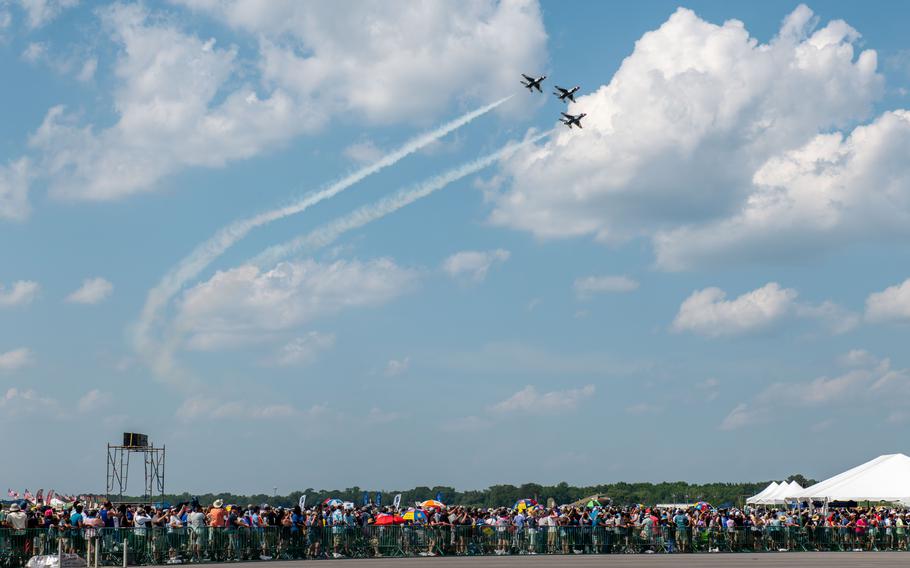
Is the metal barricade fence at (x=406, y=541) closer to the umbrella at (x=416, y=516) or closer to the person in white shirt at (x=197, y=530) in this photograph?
the person in white shirt at (x=197, y=530)

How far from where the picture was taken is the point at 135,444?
245 feet

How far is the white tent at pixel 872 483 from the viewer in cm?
5400

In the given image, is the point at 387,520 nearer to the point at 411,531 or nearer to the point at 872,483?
the point at 411,531

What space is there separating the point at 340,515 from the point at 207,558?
554 cm

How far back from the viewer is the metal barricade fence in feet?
95.0

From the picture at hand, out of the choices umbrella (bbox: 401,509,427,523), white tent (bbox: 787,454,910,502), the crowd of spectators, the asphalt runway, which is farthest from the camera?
white tent (bbox: 787,454,910,502)

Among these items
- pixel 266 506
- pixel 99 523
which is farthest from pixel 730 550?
pixel 99 523

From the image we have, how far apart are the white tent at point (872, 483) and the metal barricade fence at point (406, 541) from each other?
11.7 m

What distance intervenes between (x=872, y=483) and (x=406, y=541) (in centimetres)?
2956

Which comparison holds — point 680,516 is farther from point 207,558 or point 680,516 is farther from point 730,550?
point 207,558

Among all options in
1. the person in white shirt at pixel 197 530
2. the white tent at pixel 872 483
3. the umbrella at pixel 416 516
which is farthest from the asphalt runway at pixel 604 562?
the white tent at pixel 872 483

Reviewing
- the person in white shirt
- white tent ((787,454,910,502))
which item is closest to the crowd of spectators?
the person in white shirt

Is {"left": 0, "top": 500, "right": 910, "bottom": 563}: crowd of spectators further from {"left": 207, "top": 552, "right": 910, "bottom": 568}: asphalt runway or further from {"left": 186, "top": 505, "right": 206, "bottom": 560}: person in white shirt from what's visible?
{"left": 207, "top": 552, "right": 910, "bottom": 568}: asphalt runway

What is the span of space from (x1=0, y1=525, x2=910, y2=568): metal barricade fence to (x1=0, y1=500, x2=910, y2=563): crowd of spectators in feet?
0.11
